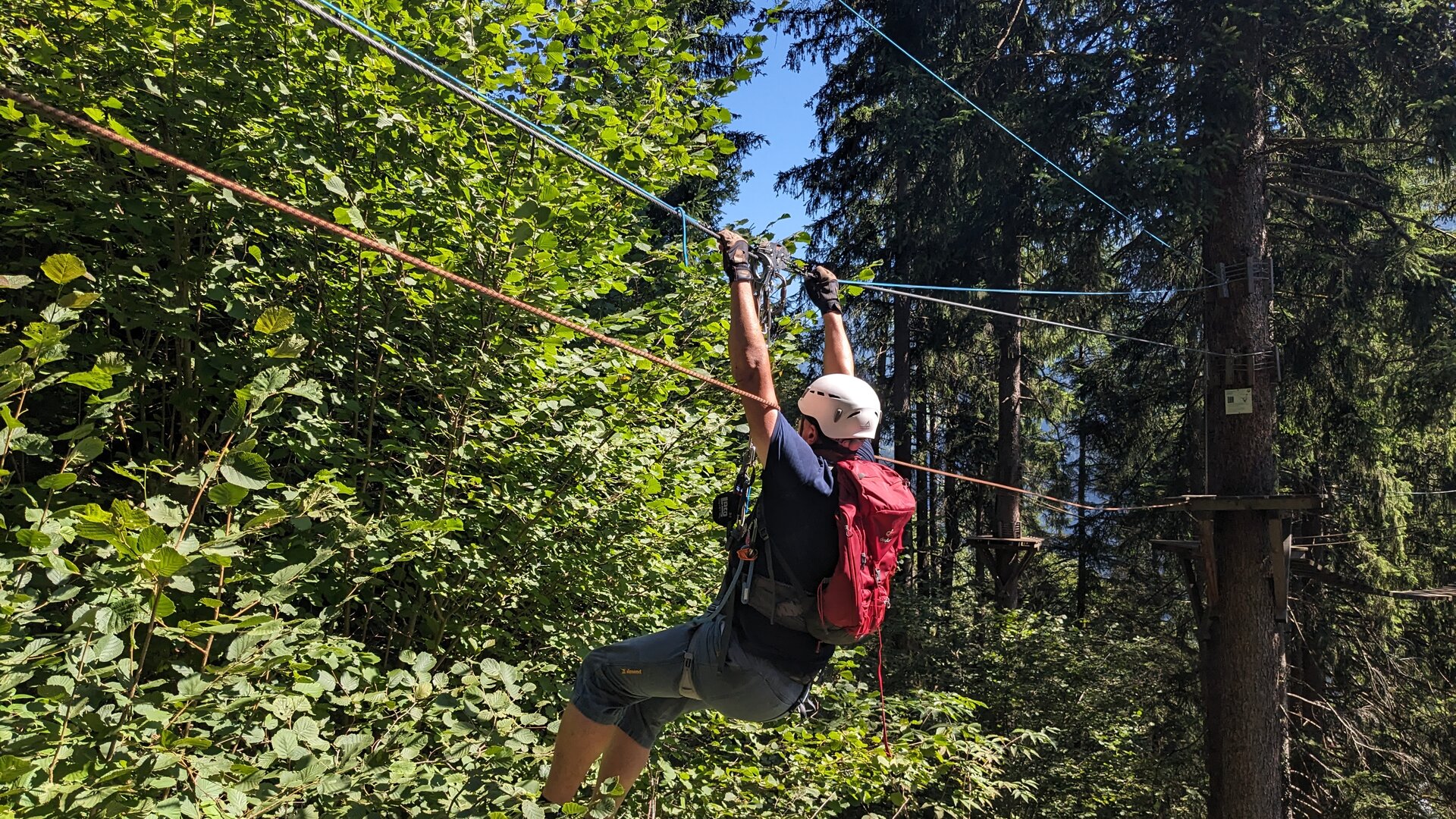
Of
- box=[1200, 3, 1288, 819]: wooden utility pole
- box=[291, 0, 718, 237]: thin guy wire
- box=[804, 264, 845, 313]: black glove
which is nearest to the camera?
box=[291, 0, 718, 237]: thin guy wire

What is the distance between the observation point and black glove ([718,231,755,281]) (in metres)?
3.47

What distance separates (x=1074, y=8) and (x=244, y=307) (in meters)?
11.9

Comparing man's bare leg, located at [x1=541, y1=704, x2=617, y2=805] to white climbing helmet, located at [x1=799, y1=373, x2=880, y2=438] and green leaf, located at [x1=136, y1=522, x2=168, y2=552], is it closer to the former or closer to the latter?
white climbing helmet, located at [x1=799, y1=373, x2=880, y2=438]

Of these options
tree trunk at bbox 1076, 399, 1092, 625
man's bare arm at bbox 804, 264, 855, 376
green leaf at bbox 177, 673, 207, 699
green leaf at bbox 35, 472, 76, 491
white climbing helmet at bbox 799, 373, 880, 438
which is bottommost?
tree trunk at bbox 1076, 399, 1092, 625

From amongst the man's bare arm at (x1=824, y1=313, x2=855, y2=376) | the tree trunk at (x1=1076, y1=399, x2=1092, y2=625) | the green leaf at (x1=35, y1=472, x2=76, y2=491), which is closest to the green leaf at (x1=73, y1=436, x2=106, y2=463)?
the green leaf at (x1=35, y1=472, x2=76, y2=491)

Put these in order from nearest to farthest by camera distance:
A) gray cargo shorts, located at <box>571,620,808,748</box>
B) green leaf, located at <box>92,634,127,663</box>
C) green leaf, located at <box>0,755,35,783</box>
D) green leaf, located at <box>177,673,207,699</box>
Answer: green leaf, located at <box>0,755,35,783</box>, green leaf, located at <box>92,634,127,663</box>, green leaf, located at <box>177,673,207,699</box>, gray cargo shorts, located at <box>571,620,808,748</box>

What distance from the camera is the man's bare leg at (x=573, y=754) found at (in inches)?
133

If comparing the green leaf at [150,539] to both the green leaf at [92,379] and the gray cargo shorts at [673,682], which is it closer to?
the green leaf at [92,379]

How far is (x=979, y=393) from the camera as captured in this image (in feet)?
67.7

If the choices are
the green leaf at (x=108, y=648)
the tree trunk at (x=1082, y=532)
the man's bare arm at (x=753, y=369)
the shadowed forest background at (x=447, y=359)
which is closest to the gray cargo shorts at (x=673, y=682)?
the shadowed forest background at (x=447, y=359)

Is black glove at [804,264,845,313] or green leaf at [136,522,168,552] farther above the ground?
black glove at [804,264,845,313]

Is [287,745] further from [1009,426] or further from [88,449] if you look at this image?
[1009,426]

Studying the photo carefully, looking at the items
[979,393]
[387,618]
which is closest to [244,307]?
[387,618]

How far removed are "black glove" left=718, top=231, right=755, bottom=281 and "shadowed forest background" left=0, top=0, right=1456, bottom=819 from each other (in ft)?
2.48
